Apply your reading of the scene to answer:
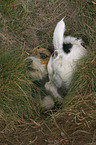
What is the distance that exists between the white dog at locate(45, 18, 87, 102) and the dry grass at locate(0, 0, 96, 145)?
12 centimetres

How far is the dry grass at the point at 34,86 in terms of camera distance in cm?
205

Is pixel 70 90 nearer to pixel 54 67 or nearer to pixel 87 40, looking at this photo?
pixel 54 67

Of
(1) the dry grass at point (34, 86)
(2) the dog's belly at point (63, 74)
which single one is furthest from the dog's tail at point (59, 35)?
(1) the dry grass at point (34, 86)

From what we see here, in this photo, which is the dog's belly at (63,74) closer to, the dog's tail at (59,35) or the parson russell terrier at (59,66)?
the parson russell terrier at (59,66)

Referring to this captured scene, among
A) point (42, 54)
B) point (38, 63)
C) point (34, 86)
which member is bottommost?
point (34, 86)

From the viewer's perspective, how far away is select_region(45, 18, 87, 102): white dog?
8.15 ft

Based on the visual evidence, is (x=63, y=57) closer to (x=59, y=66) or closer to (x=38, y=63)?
(x=59, y=66)

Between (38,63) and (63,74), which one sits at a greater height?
(38,63)

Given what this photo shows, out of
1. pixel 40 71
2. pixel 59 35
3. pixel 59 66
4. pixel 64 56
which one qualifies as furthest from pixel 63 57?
pixel 40 71

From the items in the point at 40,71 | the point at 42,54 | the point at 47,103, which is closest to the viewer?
the point at 47,103

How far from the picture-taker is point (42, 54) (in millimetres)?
2957

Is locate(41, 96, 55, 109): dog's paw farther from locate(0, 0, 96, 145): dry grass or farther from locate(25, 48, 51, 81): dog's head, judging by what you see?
locate(25, 48, 51, 81): dog's head

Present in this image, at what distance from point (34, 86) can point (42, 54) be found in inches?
22.2

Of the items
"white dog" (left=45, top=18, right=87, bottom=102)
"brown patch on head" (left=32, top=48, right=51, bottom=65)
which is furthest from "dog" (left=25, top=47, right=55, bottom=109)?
"white dog" (left=45, top=18, right=87, bottom=102)
